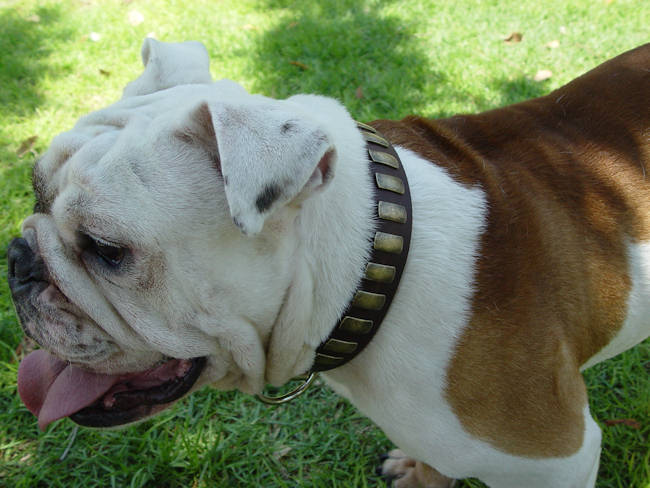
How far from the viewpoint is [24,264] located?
2.00 m

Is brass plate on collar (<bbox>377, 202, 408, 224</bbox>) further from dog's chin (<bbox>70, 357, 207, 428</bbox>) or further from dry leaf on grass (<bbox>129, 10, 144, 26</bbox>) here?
→ dry leaf on grass (<bbox>129, 10, 144, 26</bbox>)

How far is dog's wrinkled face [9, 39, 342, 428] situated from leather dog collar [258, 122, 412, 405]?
23cm

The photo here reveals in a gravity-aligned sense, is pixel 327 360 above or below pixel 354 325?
below

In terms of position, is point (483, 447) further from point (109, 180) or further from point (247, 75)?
point (247, 75)

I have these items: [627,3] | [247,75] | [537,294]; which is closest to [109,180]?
[537,294]

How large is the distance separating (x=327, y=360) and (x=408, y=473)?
3.67 ft

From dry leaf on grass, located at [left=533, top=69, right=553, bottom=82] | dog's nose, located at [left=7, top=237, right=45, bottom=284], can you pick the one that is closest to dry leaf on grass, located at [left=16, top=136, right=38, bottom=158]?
dog's nose, located at [left=7, top=237, right=45, bottom=284]

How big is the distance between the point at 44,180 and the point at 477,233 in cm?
151

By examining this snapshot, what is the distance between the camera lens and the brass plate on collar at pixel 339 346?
1951 mm

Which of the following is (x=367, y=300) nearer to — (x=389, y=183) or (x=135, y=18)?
(x=389, y=183)

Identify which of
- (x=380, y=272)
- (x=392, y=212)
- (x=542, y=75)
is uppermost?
(x=392, y=212)

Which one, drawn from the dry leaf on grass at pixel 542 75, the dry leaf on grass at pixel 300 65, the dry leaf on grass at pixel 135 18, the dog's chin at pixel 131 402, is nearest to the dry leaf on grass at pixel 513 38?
the dry leaf on grass at pixel 542 75

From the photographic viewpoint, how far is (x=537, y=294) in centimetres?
206

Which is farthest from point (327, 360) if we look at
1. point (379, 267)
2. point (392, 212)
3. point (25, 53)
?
point (25, 53)
